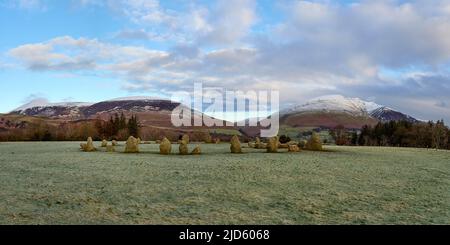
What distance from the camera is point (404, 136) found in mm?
59594

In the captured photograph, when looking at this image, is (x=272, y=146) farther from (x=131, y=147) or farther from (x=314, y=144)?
(x=131, y=147)

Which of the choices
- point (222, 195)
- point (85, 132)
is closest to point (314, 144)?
point (222, 195)

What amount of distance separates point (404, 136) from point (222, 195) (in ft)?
180

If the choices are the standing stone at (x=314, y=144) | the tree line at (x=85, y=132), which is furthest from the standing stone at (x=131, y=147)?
the tree line at (x=85, y=132)

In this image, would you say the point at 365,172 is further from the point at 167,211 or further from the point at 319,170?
the point at 167,211

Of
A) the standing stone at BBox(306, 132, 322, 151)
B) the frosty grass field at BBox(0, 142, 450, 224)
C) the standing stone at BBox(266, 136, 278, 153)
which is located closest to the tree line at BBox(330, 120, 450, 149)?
the standing stone at BBox(306, 132, 322, 151)

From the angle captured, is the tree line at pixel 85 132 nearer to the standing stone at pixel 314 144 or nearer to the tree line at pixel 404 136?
the tree line at pixel 404 136

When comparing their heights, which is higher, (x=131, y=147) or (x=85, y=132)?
(x=85, y=132)

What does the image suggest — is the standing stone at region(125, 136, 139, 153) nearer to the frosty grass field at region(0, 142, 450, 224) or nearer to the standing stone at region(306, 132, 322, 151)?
the frosty grass field at region(0, 142, 450, 224)

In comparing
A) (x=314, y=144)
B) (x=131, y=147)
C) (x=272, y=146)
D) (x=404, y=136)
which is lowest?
(x=131, y=147)

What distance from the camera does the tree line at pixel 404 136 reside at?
52.3 m

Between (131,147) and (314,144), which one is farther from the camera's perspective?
(314,144)
